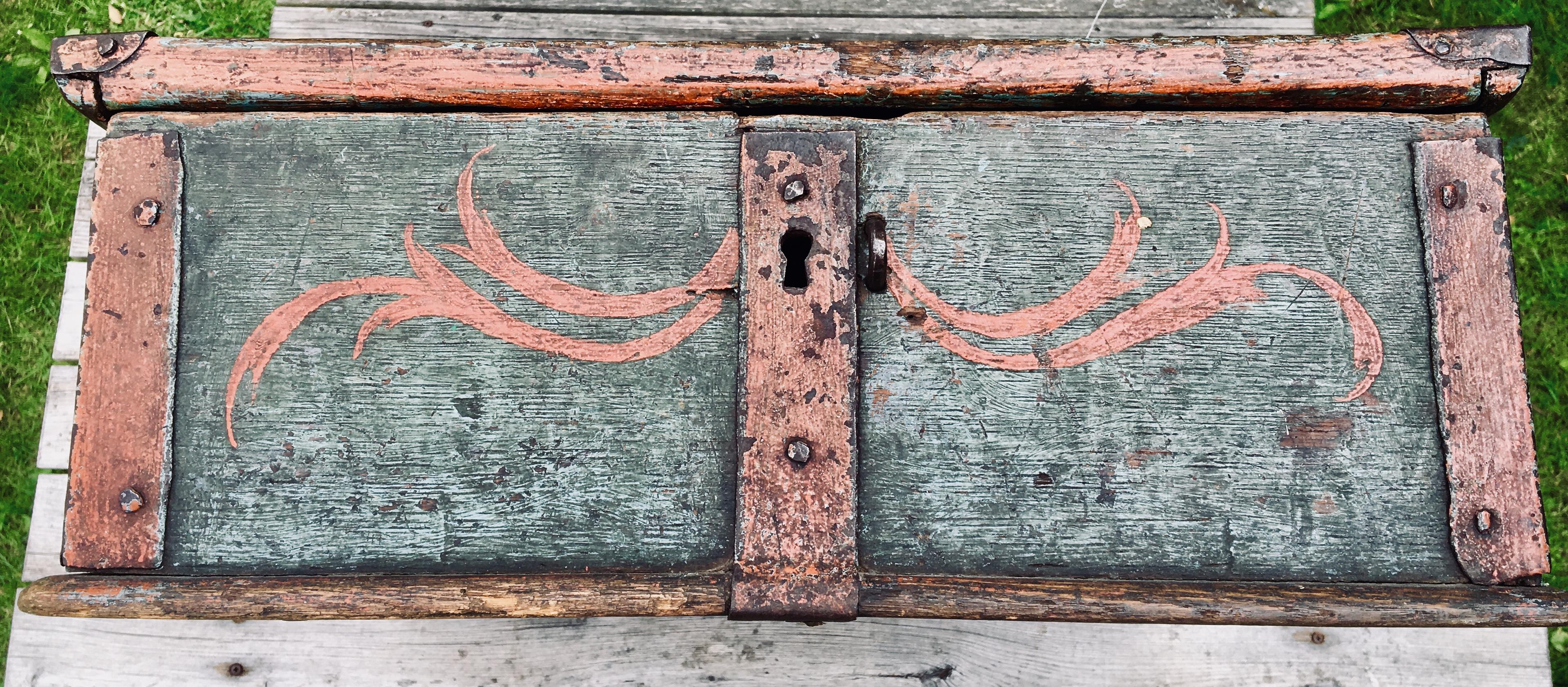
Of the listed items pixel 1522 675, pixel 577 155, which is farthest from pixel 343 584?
pixel 1522 675

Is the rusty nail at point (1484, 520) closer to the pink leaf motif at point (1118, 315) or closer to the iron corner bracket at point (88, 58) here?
the pink leaf motif at point (1118, 315)

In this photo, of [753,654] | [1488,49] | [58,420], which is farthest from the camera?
[58,420]

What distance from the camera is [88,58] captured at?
1.15 metres

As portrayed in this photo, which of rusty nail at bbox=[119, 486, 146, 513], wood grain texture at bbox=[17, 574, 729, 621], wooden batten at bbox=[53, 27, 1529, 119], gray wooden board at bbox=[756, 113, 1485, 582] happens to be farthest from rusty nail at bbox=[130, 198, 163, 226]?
gray wooden board at bbox=[756, 113, 1485, 582]

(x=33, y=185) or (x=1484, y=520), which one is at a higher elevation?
(x=33, y=185)

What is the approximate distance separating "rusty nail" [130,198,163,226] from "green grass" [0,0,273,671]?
0.81 meters

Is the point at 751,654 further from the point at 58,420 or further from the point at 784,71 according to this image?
the point at 58,420

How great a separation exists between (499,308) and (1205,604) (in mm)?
921

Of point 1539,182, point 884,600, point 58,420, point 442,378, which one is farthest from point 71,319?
point 1539,182

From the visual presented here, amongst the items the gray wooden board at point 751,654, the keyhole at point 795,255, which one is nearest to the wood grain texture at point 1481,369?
the gray wooden board at point 751,654

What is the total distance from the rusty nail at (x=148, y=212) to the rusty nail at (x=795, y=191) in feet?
2.57

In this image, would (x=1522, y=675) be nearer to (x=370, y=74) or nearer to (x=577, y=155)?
(x=577, y=155)

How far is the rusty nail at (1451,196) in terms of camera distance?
1105mm

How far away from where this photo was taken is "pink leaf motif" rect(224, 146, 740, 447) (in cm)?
111
